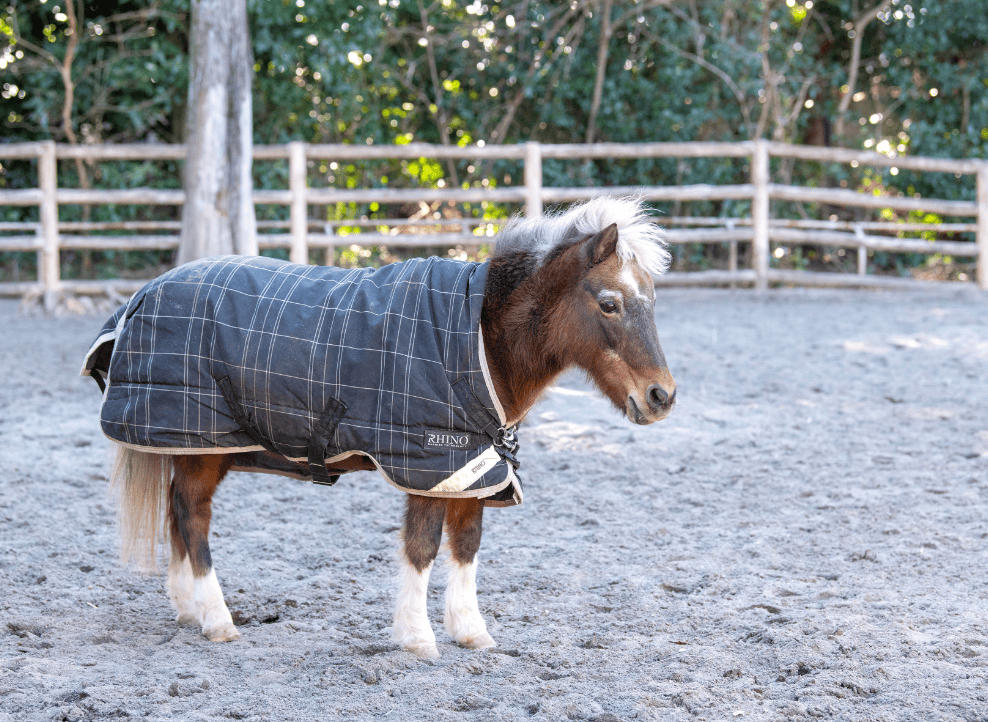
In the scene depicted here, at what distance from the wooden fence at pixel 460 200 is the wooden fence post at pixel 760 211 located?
0.01 meters

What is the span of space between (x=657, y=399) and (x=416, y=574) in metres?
0.94

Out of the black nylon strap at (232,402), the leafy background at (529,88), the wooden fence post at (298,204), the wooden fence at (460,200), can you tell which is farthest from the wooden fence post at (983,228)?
the black nylon strap at (232,402)

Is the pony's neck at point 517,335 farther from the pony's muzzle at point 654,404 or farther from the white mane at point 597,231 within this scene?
the pony's muzzle at point 654,404

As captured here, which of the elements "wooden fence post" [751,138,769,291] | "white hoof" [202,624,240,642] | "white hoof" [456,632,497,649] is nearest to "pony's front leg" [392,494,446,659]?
"white hoof" [456,632,497,649]

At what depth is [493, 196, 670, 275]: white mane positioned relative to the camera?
2793 millimetres

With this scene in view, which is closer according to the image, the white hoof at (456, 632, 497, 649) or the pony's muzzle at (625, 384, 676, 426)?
the pony's muzzle at (625, 384, 676, 426)

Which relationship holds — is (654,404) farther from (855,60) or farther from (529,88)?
(855,60)

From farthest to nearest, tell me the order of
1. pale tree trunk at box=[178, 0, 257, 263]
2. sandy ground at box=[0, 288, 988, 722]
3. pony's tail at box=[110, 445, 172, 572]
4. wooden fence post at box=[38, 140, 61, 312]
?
wooden fence post at box=[38, 140, 61, 312], pale tree trunk at box=[178, 0, 257, 263], pony's tail at box=[110, 445, 172, 572], sandy ground at box=[0, 288, 988, 722]

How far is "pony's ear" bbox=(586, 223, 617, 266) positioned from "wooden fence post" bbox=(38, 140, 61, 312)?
841 centimetres

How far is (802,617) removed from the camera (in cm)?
299

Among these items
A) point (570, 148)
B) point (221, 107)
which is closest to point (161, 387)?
point (221, 107)

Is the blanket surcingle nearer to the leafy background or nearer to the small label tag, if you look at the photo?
the small label tag

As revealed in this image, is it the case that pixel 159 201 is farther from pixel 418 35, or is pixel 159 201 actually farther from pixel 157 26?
pixel 418 35

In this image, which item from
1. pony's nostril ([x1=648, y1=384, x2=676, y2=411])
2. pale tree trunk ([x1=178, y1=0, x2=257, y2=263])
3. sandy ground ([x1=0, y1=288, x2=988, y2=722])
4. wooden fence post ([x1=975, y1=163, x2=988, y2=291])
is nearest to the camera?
sandy ground ([x1=0, y1=288, x2=988, y2=722])
